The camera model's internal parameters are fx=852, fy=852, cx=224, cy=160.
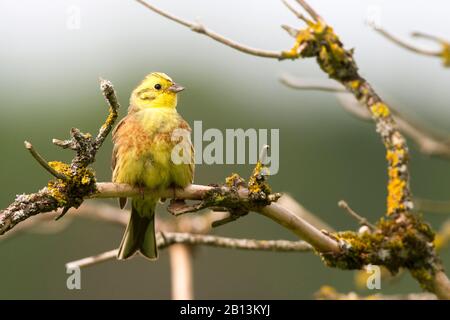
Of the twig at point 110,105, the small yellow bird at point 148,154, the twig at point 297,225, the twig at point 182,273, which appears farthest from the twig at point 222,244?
the twig at point 110,105

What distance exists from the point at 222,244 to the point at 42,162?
130cm

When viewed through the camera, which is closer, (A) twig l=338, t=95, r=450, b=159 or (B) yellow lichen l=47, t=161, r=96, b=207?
(B) yellow lichen l=47, t=161, r=96, b=207

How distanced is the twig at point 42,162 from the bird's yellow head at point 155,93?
6.41 feet

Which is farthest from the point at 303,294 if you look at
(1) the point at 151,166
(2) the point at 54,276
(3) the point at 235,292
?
(1) the point at 151,166

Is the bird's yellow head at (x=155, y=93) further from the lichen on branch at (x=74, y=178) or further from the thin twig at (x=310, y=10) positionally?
the lichen on branch at (x=74, y=178)

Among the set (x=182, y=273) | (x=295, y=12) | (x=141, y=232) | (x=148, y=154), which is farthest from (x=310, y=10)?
(x=141, y=232)

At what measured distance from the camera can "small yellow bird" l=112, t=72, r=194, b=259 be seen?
4.18 meters

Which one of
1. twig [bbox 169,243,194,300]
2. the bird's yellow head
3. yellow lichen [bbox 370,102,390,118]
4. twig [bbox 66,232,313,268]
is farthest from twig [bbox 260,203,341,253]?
the bird's yellow head

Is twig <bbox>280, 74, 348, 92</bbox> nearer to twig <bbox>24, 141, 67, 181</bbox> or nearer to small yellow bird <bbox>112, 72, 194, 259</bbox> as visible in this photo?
small yellow bird <bbox>112, 72, 194, 259</bbox>

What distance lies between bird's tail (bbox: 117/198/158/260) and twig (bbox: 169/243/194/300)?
0.52 ft

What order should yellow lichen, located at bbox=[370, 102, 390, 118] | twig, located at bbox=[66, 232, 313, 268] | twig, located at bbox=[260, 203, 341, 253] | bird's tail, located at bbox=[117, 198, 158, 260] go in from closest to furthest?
twig, located at bbox=[260, 203, 341, 253]
yellow lichen, located at bbox=[370, 102, 390, 118]
twig, located at bbox=[66, 232, 313, 268]
bird's tail, located at bbox=[117, 198, 158, 260]

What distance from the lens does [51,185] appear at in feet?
9.63

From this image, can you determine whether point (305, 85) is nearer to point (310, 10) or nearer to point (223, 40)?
point (310, 10)

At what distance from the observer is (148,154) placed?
4.38 metres
